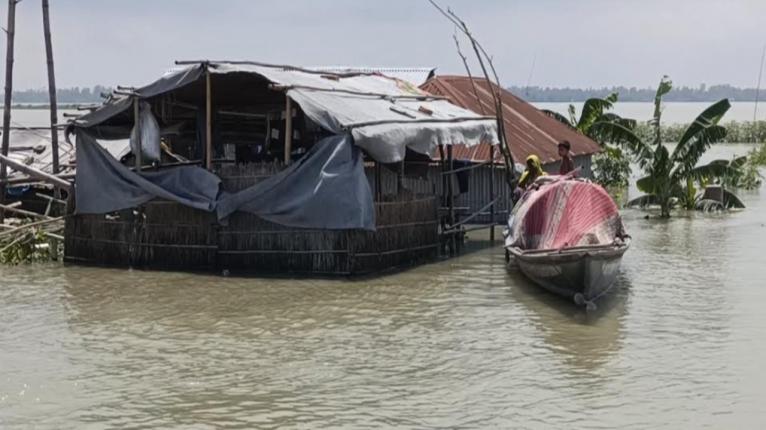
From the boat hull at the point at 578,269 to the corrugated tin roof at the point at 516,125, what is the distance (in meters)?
7.53

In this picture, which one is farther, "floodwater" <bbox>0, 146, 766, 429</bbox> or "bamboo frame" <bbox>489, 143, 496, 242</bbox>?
"bamboo frame" <bbox>489, 143, 496, 242</bbox>

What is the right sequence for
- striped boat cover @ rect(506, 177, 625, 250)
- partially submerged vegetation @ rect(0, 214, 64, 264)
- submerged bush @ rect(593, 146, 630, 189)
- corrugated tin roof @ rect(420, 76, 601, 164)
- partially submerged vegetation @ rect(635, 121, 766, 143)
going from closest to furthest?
striped boat cover @ rect(506, 177, 625, 250) → partially submerged vegetation @ rect(0, 214, 64, 264) → corrugated tin roof @ rect(420, 76, 601, 164) → submerged bush @ rect(593, 146, 630, 189) → partially submerged vegetation @ rect(635, 121, 766, 143)

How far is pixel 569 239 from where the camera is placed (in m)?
12.1

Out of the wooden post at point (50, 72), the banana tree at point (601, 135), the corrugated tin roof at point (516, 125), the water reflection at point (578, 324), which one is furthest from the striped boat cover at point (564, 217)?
the banana tree at point (601, 135)

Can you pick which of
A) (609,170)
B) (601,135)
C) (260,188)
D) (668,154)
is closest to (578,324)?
(260,188)

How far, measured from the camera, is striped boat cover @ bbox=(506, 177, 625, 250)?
40.4ft

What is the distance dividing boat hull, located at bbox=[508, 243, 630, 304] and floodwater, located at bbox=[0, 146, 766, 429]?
0.20m

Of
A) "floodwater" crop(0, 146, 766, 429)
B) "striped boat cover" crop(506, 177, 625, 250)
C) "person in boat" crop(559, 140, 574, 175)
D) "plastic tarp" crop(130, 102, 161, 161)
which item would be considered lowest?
"floodwater" crop(0, 146, 766, 429)

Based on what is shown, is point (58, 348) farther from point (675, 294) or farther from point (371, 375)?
point (675, 294)

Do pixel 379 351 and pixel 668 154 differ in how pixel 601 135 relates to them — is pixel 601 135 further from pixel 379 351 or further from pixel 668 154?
pixel 379 351

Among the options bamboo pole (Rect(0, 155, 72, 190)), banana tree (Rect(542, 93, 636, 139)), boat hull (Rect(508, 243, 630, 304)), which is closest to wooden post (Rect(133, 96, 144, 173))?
bamboo pole (Rect(0, 155, 72, 190))

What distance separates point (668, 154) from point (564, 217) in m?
9.91

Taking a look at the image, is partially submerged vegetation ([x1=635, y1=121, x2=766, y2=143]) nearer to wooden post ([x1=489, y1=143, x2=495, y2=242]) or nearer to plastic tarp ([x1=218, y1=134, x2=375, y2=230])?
wooden post ([x1=489, y1=143, x2=495, y2=242])

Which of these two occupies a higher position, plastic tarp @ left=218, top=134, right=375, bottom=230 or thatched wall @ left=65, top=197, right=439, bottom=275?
plastic tarp @ left=218, top=134, right=375, bottom=230
